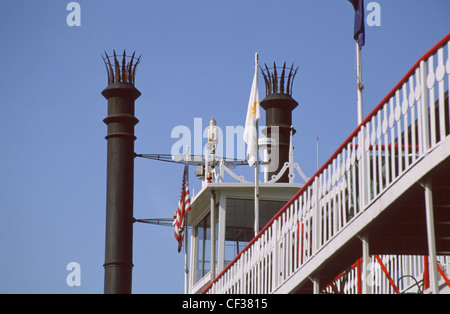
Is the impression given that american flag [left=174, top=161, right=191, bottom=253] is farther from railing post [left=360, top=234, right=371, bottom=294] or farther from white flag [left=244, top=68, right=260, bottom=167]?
railing post [left=360, top=234, right=371, bottom=294]

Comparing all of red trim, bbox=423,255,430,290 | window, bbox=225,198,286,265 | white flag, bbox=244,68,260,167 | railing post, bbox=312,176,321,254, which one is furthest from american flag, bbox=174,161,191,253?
railing post, bbox=312,176,321,254

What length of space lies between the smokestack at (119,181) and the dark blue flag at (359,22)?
2081 cm

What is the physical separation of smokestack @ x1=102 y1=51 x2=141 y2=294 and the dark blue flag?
20.8m

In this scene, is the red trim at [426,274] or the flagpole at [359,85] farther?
the flagpole at [359,85]

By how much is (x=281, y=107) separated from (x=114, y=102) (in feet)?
24.8

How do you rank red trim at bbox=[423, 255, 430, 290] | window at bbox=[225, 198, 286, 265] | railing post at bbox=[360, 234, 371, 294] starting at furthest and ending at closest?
1. window at bbox=[225, 198, 286, 265]
2. red trim at bbox=[423, 255, 430, 290]
3. railing post at bbox=[360, 234, 371, 294]

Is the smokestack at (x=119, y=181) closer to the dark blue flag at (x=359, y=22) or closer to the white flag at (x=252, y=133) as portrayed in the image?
the white flag at (x=252, y=133)

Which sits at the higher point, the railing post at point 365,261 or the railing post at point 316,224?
the railing post at point 316,224

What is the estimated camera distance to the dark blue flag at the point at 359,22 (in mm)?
18484

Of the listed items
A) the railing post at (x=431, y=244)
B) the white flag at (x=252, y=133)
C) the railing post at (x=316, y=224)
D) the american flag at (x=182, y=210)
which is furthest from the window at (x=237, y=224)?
the railing post at (x=431, y=244)

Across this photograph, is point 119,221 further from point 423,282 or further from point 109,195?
point 423,282

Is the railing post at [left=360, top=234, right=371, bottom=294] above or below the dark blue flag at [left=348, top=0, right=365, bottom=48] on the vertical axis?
below

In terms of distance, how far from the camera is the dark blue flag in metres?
18.5
